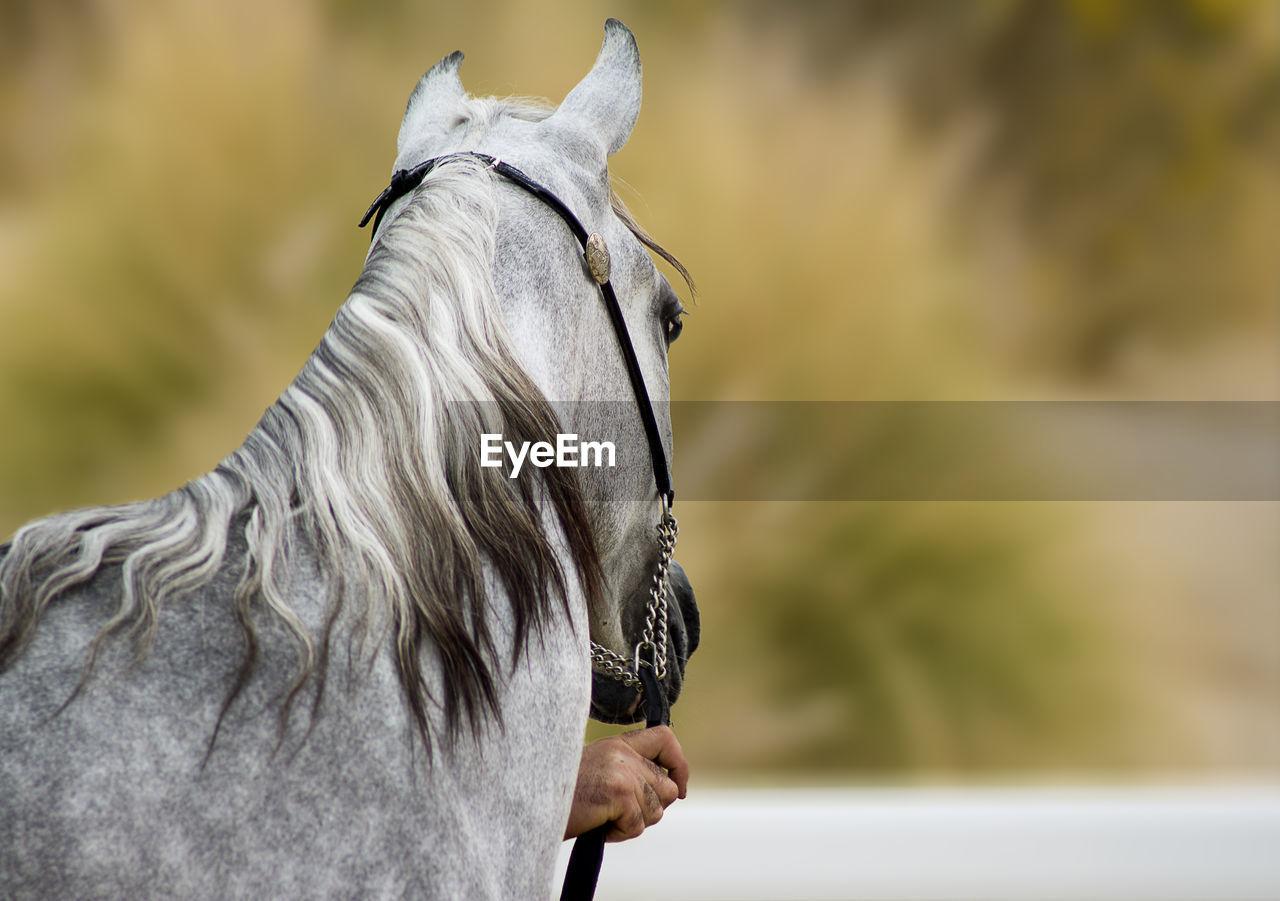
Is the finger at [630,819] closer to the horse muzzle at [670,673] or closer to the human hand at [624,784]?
the human hand at [624,784]

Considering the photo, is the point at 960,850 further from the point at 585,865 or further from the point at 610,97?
the point at 610,97

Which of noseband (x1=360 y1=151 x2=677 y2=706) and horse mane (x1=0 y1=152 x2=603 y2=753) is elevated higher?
noseband (x1=360 y1=151 x2=677 y2=706)

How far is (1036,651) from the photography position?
1898mm

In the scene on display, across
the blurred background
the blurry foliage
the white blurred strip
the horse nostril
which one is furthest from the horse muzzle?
the blurry foliage

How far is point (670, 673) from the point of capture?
2.11ft

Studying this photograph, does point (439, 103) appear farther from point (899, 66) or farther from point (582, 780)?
point (899, 66)

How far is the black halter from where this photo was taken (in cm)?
47

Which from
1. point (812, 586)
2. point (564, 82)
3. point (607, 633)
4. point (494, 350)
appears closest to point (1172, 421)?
point (812, 586)

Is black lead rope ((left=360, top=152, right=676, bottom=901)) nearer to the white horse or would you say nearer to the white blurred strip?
the white horse

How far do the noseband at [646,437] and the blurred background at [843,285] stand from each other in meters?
1.18

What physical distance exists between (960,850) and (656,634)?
3.84 ft
